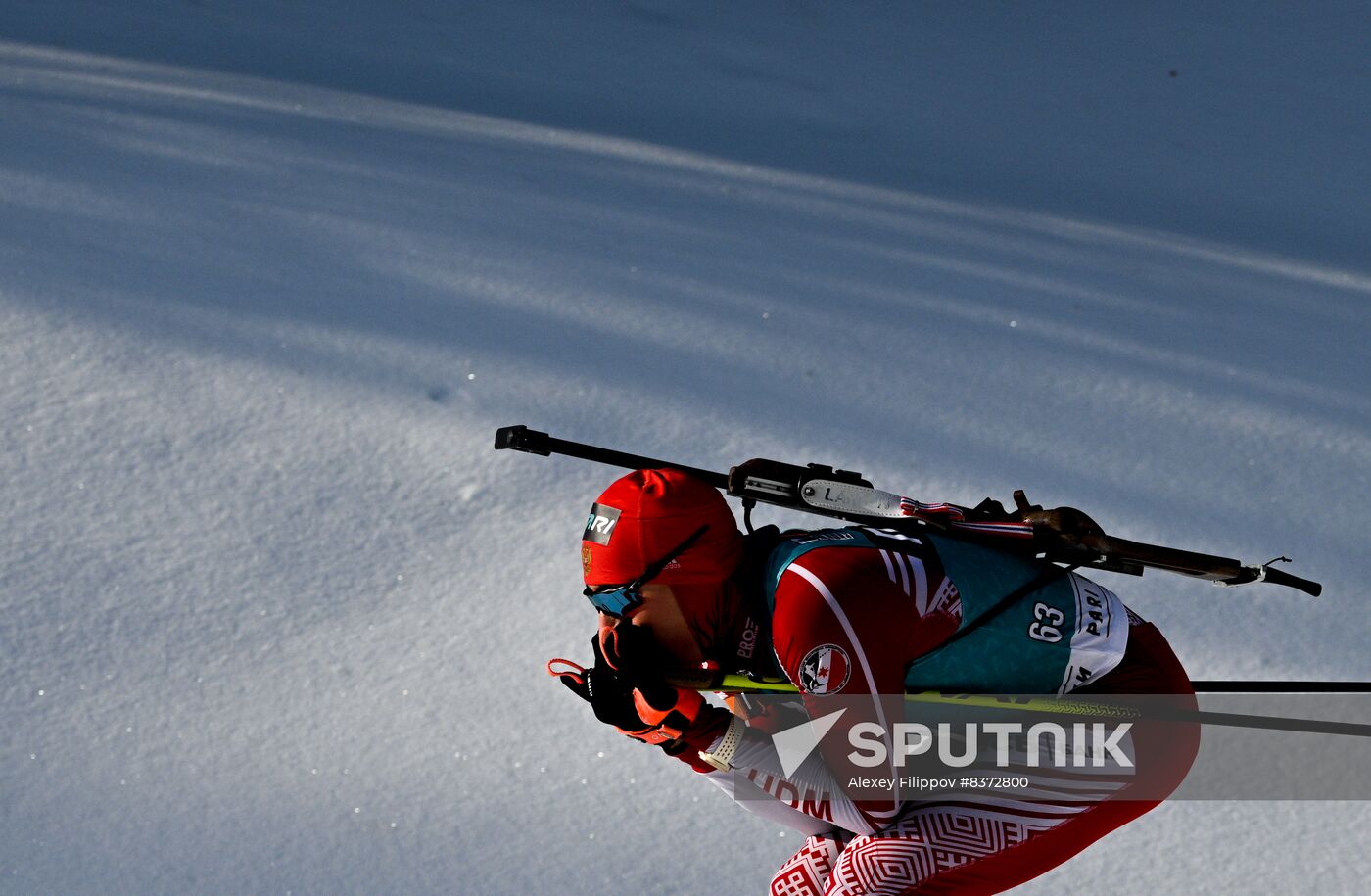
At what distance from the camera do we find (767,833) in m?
2.20

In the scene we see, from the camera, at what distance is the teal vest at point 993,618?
1.66 metres

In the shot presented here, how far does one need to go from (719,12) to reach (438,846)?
3.78 meters

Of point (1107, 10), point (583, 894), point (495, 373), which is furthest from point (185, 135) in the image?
point (1107, 10)

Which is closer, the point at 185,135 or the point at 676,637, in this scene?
the point at 676,637

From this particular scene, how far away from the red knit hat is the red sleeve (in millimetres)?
104

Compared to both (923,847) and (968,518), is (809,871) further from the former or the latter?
(968,518)

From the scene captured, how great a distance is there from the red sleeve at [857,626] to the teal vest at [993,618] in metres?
0.03

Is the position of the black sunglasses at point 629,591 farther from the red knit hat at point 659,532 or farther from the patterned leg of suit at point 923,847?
the patterned leg of suit at point 923,847

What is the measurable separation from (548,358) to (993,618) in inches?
71.2

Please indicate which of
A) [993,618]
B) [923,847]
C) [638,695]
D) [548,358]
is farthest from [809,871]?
[548,358]

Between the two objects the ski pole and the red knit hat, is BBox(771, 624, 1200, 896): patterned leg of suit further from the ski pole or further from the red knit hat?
the red knit hat

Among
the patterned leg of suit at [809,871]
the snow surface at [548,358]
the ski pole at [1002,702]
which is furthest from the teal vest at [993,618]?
the snow surface at [548,358]

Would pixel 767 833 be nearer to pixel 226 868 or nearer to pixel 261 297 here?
pixel 226 868

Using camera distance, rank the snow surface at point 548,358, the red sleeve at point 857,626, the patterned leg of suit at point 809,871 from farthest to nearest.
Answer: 1. the snow surface at point 548,358
2. the patterned leg of suit at point 809,871
3. the red sleeve at point 857,626
